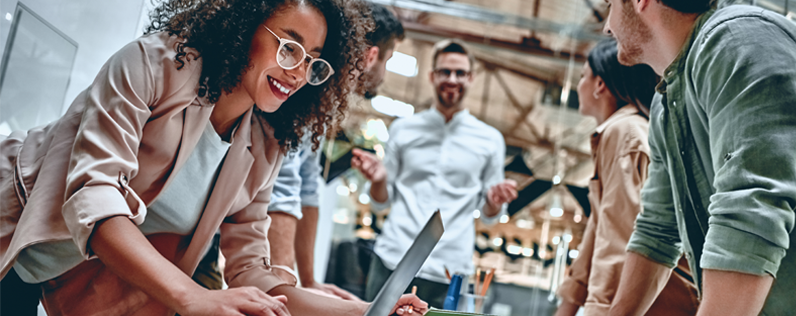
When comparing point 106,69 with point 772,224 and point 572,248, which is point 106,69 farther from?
point 572,248

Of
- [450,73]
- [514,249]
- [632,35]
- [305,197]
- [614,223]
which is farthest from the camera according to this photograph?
[514,249]

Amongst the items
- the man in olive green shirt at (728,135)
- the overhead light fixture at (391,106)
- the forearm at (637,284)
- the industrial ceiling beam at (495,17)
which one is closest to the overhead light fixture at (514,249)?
the overhead light fixture at (391,106)

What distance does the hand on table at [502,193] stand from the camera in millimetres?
2164

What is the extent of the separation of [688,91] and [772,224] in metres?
0.31

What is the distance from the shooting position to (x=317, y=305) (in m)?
1.01

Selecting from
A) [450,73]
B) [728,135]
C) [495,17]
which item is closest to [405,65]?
[495,17]

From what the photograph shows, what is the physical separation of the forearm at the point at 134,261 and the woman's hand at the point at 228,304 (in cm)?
1

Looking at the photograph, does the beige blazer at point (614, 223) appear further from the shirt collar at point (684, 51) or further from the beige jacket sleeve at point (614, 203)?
the shirt collar at point (684, 51)

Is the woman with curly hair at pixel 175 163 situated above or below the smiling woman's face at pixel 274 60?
below

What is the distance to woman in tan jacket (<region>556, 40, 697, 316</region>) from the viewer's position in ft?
→ 4.42

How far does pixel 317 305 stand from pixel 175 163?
332 mm

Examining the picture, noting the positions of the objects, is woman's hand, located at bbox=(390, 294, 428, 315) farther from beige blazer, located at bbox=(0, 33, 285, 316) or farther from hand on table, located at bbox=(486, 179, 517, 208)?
hand on table, located at bbox=(486, 179, 517, 208)

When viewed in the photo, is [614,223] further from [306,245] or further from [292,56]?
[306,245]

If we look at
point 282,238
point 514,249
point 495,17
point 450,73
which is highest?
point 495,17
